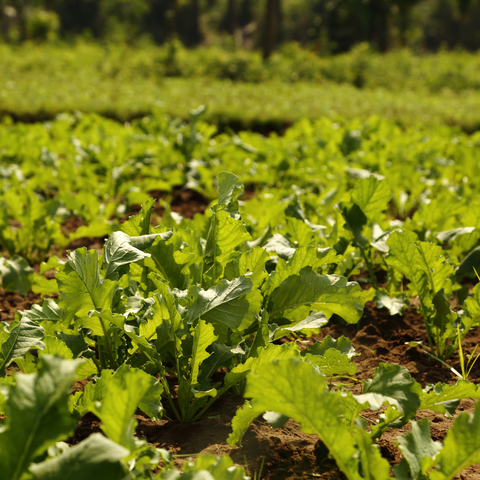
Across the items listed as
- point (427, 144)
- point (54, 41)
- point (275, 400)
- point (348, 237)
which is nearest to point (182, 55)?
point (54, 41)

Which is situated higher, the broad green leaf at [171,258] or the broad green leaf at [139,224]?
the broad green leaf at [139,224]

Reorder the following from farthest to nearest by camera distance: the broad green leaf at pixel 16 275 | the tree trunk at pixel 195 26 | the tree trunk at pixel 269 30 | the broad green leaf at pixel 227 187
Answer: the tree trunk at pixel 195 26
the tree trunk at pixel 269 30
the broad green leaf at pixel 16 275
the broad green leaf at pixel 227 187

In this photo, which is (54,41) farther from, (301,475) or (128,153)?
(301,475)

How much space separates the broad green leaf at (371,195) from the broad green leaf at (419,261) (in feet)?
1.25

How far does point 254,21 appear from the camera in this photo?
55906 millimetres

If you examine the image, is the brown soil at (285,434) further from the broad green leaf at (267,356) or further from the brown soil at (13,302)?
the brown soil at (13,302)

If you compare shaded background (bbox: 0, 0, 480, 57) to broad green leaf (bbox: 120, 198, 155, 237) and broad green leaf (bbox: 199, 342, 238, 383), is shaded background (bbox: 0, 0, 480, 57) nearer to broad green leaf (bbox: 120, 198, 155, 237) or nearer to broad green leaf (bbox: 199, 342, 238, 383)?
broad green leaf (bbox: 120, 198, 155, 237)

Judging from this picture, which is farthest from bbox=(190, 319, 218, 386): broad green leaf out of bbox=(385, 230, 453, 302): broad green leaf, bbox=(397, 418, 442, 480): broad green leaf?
bbox=(385, 230, 453, 302): broad green leaf

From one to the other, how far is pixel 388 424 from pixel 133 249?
88 cm

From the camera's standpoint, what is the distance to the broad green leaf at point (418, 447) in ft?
3.91

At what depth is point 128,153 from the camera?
4.73 metres

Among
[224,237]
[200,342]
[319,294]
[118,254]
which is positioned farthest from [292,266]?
[118,254]

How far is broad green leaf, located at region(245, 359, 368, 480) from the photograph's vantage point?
108 cm

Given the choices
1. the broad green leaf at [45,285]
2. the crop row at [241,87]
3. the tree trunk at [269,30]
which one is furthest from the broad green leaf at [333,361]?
the tree trunk at [269,30]
